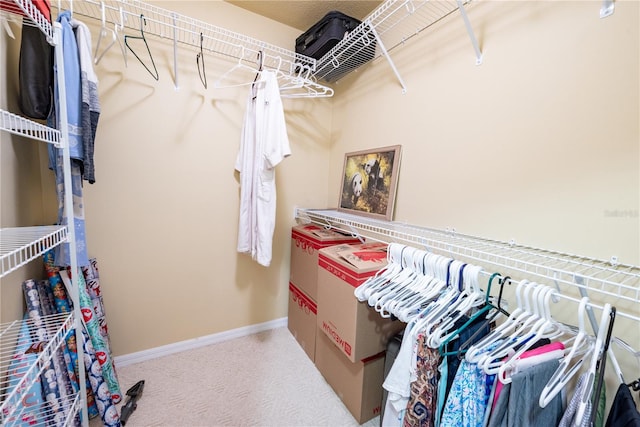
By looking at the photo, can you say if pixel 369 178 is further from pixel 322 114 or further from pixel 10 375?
pixel 10 375

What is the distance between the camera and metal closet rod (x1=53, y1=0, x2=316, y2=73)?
133 centimetres

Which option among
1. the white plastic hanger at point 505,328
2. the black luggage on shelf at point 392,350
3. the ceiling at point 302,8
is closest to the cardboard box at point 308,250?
the black luggage on shelf at point 392,350

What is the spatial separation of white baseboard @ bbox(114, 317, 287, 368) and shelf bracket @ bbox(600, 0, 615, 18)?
233 centimetres

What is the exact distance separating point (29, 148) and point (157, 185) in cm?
55

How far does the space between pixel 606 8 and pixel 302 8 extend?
5.08 ft

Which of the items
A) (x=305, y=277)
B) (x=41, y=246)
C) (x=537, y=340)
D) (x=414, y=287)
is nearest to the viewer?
(x=537, y=340)

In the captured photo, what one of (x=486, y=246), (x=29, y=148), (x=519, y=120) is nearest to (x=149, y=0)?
(x=29, y=148)

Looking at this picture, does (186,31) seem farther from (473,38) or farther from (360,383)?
(360,383)

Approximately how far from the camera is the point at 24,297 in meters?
1.13

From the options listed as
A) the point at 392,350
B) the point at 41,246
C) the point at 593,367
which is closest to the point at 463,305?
the point at 593,367

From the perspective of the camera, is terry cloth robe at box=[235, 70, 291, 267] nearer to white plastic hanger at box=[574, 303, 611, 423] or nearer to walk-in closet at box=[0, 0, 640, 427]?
walk-in closet at box=[0, 0, 640, 427]

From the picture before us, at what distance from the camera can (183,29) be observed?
139 centimetres

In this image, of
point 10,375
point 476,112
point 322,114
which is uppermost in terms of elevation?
point 322,114

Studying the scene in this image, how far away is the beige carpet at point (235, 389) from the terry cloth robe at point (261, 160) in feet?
2.33
